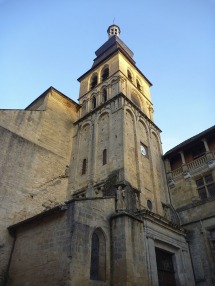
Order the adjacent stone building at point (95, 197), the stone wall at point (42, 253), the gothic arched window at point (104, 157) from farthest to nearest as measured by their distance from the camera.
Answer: the gothic arched window at point (104, 157) < the adjacent stone building at point (95, 197) < the stone wall at point (42, 253)

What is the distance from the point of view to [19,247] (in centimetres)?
1134

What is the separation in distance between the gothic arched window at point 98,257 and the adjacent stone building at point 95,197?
37 mm

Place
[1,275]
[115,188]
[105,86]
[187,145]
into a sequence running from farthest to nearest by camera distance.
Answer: [105,86] → [187,145] → [115,188] → [1,275]

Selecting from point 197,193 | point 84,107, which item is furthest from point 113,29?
point 197,193

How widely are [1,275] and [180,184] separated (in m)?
10.8

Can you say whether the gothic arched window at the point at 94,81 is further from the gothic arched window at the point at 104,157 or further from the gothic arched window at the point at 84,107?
the gothic arched window at the point at 104,157

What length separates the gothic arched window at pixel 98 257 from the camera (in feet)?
31.4

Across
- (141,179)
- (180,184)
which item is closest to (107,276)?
(141,179)

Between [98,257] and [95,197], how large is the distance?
234 centimetres

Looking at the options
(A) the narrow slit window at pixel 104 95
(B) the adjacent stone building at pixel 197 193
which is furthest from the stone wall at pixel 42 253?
(A) the narrow slit window at pixel 104 95

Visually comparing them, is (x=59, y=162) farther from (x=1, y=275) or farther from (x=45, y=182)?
(x=1, y=275)

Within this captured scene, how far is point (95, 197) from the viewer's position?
435 inches

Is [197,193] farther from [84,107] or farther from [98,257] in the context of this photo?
[84,107]

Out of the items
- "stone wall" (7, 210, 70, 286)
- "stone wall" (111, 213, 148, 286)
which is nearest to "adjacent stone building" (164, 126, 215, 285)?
"stone wall" (111, 213, 148, 286)
